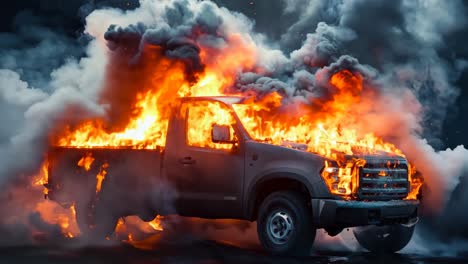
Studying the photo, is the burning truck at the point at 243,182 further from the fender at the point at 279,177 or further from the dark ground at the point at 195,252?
the dark ground at the point at 195,252

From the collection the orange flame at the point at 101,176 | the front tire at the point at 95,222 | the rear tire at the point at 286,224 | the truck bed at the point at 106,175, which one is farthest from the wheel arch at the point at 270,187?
the orange flame at the point at 101,176

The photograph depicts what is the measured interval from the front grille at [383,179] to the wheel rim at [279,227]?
0.98 meters

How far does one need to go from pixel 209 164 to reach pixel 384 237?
9.85 ft

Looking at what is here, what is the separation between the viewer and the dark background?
2198 cm

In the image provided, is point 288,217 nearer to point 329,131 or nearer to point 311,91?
point 329,131

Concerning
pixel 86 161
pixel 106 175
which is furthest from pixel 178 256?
pixel 86 161

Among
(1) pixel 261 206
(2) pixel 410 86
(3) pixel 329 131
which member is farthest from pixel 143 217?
(2) pixel 410 86

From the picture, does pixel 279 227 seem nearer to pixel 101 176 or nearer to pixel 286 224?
pixel 286 224

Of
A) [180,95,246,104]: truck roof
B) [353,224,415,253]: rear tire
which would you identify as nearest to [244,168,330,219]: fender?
[180,95,246,104]: truck roof

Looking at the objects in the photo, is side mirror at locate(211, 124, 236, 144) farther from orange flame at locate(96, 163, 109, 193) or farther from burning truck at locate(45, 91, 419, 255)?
orange flame at locate(96, 163, 109, 193)

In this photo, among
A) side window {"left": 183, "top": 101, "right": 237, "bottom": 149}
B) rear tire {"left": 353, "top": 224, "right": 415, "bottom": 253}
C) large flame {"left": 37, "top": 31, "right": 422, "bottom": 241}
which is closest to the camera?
side window {"left": 183, "top": 101, "right": 237, "bottom": 149}

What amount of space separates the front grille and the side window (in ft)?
6.00

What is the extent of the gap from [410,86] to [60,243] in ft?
25.1

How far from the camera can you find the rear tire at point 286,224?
10.2m
